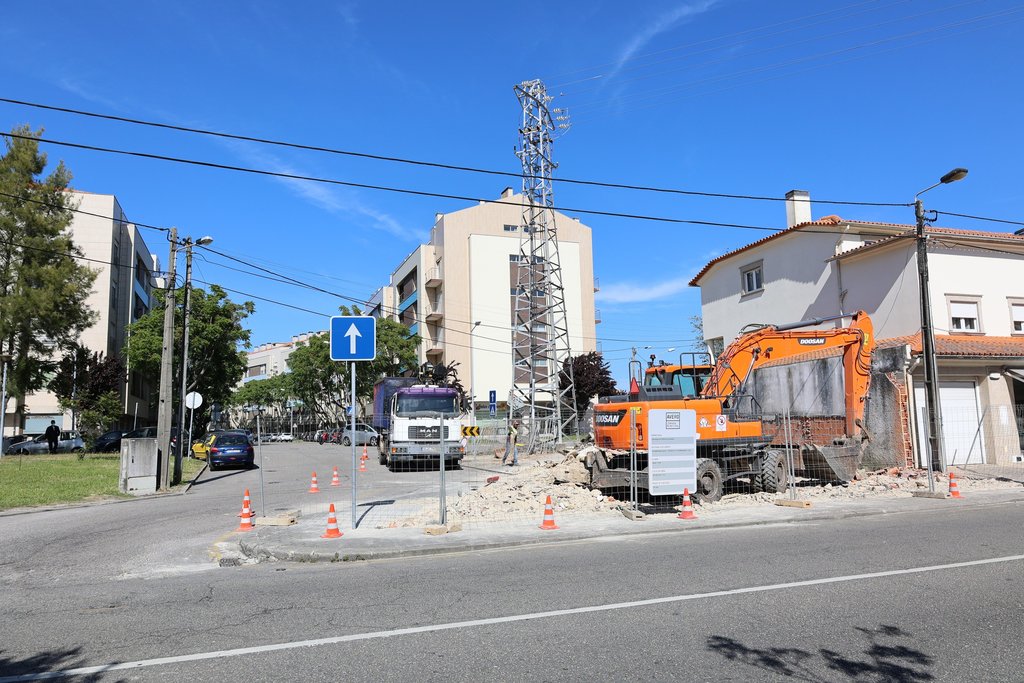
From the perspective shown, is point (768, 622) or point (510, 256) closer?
point (768, 622)

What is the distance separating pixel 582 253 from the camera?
62906mm

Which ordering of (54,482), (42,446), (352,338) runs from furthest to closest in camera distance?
(42,446) < (54,482) < (352,338)

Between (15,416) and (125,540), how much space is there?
43.9m

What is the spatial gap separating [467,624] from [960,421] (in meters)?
20.3

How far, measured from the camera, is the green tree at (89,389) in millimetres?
30453

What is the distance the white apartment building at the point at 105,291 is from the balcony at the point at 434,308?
21.8 meters

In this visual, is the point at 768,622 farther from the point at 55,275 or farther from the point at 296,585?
the point at 55,275

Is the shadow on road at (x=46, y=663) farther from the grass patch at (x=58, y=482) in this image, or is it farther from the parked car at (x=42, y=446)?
the parked car at (x=42, y=446)

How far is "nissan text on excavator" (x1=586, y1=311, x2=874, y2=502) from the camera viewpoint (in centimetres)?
1340

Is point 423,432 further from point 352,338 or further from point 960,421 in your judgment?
point 960,421

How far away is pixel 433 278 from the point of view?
196 ft

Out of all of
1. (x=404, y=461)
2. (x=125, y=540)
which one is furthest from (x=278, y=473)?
(x=125, y=540)

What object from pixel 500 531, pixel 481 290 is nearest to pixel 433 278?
pixel 481 290

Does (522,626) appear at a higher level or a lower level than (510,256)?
lower
